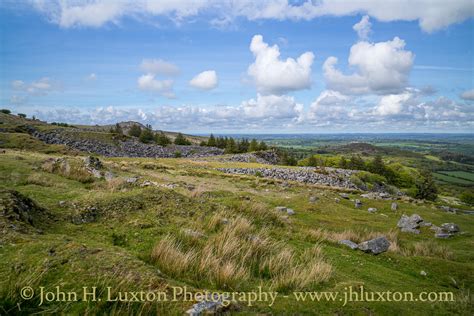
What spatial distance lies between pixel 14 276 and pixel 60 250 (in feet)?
2.94

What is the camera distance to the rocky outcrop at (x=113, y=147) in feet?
262

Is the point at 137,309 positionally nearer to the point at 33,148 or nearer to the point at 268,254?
the point at 268,254

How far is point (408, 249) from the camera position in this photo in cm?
1371

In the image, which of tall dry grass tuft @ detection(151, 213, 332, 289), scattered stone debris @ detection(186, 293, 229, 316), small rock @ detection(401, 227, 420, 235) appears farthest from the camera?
small rock @ detection(401, 227, 420, 235)

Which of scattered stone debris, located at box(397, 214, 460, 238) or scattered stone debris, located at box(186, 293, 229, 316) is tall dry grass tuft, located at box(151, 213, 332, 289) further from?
A: scattered stone debris, located at box(397, 214, 460, 238)

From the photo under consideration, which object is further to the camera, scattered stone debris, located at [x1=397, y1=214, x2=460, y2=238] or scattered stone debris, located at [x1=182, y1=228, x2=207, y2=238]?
scattered stone debris, located at [x1=397, y1=214, x2=460, y2=238]

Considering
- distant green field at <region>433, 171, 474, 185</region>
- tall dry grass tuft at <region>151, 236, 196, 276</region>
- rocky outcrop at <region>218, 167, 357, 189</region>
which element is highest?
tall dry grass tuft at <region>151, 236, 196, 276</region>

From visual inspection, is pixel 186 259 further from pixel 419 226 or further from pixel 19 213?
pixel 419 226

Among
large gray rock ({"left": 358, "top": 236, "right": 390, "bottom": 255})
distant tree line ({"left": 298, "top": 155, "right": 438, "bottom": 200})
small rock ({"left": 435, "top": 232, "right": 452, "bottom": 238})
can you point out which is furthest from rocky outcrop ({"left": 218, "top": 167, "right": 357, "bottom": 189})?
large gray rock ({"left": 358, "top": 236, "right": 390, "bottom": 255})

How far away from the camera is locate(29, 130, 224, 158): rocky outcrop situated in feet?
262

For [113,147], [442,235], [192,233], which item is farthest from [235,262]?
[113,147]

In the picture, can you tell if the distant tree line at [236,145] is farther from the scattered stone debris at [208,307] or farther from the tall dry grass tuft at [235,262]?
the scattered stone debris at [208,307]

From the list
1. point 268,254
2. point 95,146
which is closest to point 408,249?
point 268,254

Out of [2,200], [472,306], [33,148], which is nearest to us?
[472,306]
